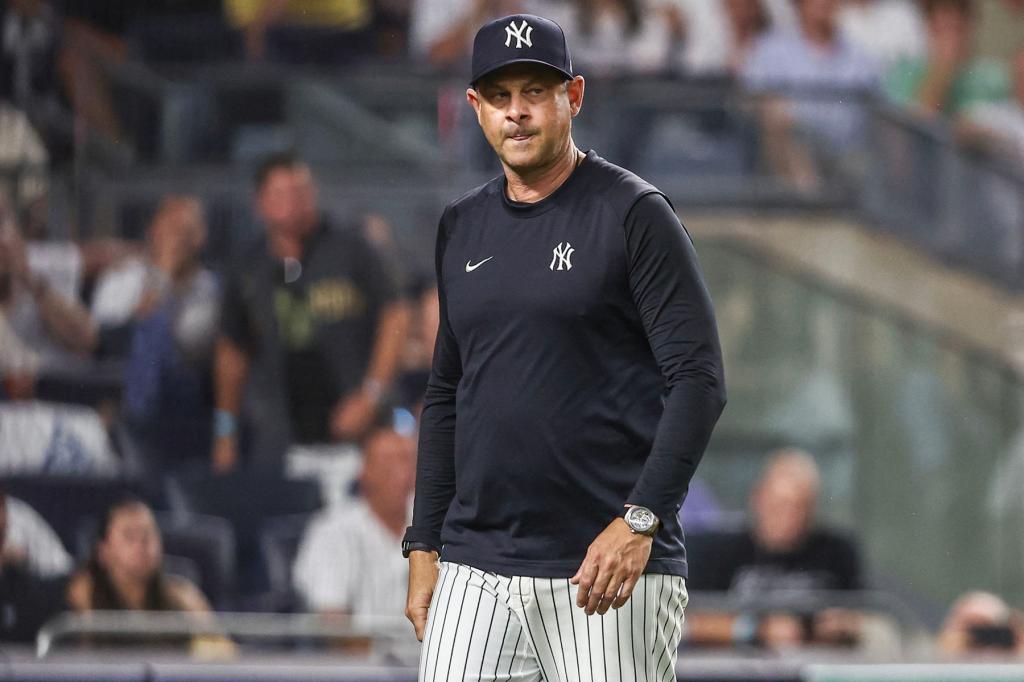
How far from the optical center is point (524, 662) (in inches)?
101

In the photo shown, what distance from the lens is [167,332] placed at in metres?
6.95

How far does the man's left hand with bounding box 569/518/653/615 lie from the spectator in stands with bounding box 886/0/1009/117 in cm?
573

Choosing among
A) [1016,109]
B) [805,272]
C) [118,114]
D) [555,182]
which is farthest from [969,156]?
[555,182]

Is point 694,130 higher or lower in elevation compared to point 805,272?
higher

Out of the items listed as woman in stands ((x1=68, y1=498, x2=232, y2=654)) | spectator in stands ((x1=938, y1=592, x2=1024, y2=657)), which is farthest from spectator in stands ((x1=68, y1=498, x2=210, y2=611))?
spectator in stands ((x1=938, y1=592, x2=1024, y2=657))

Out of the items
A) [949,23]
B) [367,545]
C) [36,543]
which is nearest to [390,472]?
[367,545]

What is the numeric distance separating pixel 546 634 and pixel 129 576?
12.5 feet

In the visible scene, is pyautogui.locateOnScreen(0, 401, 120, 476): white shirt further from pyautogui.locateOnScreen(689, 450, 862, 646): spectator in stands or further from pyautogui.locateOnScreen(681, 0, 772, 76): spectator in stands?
pyautogui.locateOnScreen(681, 0, 772, 76): spectator in stands

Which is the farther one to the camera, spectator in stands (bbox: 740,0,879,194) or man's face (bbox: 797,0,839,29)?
man's face (bbox: 797,0,839,29)

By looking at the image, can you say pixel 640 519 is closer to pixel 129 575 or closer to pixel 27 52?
pixel 129 575

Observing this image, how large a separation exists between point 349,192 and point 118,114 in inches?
47.3

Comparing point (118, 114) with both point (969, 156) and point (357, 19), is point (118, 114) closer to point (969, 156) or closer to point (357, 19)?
point (357, 19)

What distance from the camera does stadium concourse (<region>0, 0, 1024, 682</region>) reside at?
6.36 m

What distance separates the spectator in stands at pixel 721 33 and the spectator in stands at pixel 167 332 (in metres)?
2.55
